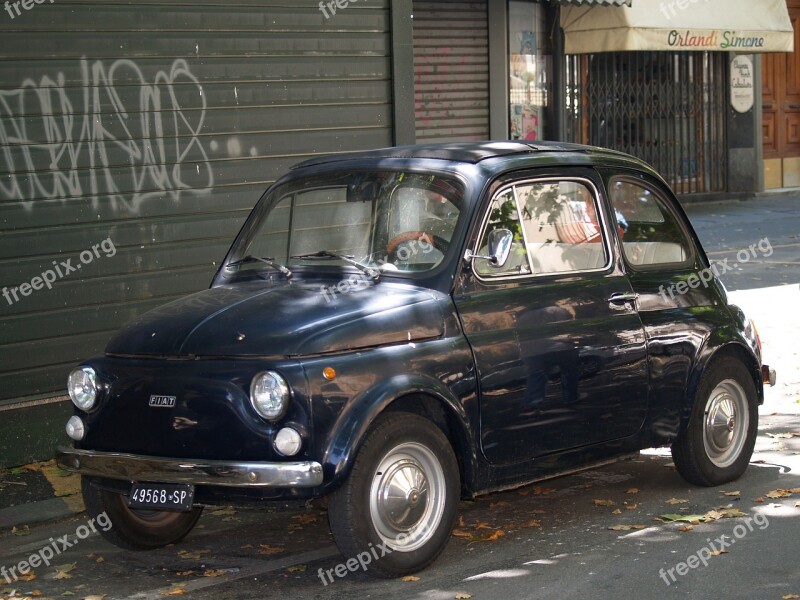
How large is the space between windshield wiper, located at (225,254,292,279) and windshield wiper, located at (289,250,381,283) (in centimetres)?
10

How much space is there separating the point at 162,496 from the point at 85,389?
0.71m

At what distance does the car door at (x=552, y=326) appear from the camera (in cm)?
616

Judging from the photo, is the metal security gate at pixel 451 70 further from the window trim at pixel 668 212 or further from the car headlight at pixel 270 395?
the car headlight at pixel 270 395

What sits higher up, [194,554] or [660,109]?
[660,109]

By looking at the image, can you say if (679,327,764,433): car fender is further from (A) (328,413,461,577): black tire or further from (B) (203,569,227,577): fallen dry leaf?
(B) (203,569,227,577): fallen dry leaf

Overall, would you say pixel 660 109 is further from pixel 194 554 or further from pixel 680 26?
pixel 194 554

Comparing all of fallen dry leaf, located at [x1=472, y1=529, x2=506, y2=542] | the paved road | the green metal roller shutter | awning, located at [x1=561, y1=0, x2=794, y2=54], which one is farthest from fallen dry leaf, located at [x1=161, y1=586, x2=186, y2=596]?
awning, located at [x1=561, y1=0, x2=794, y2=54]

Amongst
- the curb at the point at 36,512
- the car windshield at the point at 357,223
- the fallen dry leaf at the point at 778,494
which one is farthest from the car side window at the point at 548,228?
the curb at the point at 36,512

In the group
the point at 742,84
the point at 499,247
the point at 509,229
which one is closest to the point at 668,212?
the point at 509,229

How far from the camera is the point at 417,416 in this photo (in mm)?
5797

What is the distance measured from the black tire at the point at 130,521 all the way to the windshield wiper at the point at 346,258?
1.34 metres

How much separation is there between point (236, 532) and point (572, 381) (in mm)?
1926

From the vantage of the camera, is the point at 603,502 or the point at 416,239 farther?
→ the point at 603,502

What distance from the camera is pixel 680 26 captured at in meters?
20.0
